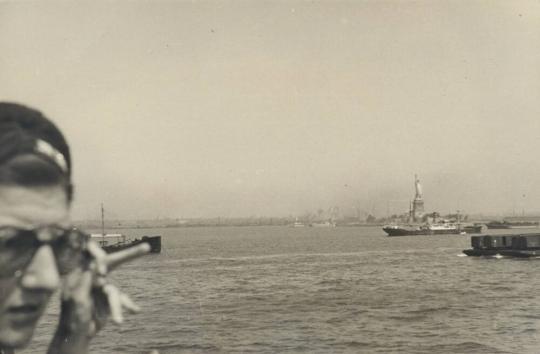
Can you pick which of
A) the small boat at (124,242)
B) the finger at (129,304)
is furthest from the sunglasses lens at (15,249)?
the small boat at (124,242)

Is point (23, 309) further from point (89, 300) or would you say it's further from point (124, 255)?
point (124, 255)

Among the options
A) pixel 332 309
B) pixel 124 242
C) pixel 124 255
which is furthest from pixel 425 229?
pixel 124 255

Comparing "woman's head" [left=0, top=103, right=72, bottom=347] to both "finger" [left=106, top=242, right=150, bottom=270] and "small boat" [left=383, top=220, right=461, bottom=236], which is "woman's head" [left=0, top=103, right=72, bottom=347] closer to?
"finger" [left=106, top=242, right=150, bottom=270]

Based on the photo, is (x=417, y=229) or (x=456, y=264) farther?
(x=417, y=229)

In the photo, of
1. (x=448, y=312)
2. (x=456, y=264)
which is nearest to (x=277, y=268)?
(x=456, y=264)

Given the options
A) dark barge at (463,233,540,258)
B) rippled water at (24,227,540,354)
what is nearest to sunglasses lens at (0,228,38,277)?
rippled water at (24,227,540,354)

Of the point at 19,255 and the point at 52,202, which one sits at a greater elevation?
the point at 52,202

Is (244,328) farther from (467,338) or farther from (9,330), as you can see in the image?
(9,330)
